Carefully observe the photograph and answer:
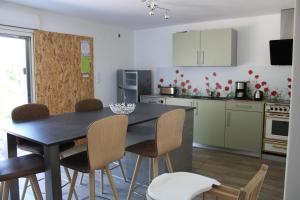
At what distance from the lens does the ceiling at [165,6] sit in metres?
3.45


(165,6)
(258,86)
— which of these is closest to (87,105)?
(165,6)

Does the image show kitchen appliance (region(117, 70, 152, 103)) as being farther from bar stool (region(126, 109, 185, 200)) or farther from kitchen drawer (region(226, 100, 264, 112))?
bar stool (region(126, 109, 185, 200))

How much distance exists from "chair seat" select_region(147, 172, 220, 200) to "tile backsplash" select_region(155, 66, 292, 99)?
346 cm

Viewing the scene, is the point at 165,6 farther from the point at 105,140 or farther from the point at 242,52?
the point at 105,140

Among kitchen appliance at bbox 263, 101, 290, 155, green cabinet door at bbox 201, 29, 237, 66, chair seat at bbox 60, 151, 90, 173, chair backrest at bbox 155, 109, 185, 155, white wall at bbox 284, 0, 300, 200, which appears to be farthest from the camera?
green cabinet door at bbox 201, 29, 237, 66

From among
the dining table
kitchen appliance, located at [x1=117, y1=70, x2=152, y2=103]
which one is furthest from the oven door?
kitchen appliance, located at [x1=117, y1=70, x2=152, y2=103]

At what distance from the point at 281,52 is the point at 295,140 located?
2787 mm

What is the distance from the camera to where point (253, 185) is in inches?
41.3

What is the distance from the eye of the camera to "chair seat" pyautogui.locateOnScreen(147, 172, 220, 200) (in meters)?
1.23

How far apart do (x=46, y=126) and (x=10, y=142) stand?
419 mm

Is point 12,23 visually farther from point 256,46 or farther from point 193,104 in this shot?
point 256,46

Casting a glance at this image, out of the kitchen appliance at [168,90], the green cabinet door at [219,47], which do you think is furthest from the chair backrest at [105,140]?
the kitchen appliance at [168,90]

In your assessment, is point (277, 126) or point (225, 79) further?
point (225, 79)

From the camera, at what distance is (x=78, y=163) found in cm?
204
